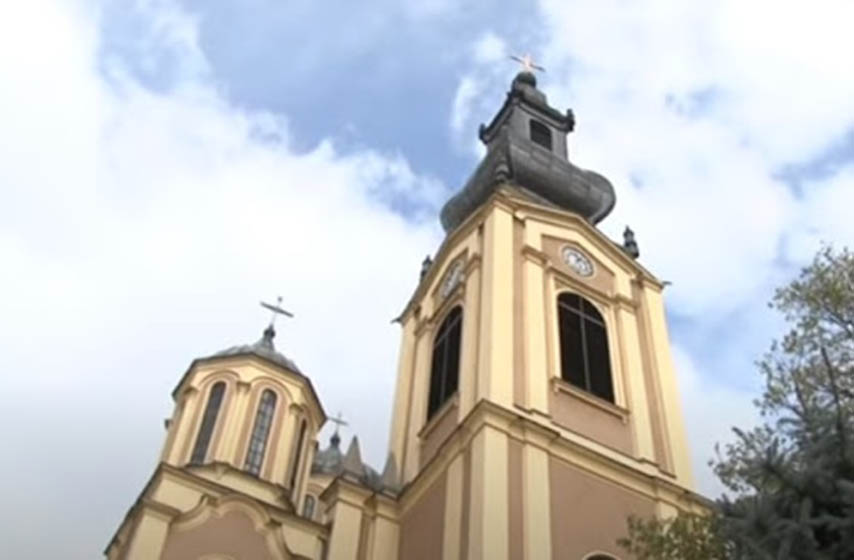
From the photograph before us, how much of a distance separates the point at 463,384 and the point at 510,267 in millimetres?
3115

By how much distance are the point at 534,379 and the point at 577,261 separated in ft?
16.2

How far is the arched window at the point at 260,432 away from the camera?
23750 millimetres

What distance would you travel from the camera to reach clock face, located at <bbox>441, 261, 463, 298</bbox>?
23319mm

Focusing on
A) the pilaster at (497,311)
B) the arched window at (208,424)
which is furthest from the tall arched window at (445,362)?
the arched window at (208,424)

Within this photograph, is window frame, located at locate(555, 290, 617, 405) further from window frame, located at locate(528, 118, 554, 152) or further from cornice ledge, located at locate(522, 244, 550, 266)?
window frame, located at locate(528, 118, 554, 152)

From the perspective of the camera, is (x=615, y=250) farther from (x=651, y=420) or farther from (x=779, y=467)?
(x=779, y=467)

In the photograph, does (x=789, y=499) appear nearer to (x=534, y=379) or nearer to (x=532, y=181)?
(x=534, y=379)

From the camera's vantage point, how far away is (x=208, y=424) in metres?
24.5

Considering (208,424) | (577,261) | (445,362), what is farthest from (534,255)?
(208,424)

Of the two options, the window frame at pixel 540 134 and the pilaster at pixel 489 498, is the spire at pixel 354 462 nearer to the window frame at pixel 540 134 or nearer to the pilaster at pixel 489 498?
the pilaster at pixel 489 498

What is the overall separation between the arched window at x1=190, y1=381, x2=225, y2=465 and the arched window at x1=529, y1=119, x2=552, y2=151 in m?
10.9

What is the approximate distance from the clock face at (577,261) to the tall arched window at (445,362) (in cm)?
263

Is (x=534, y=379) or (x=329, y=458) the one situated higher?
(x=329, y=458)

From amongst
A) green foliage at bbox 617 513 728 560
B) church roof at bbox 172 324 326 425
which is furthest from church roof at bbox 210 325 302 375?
green foliage at bbox 617 513 728 560
